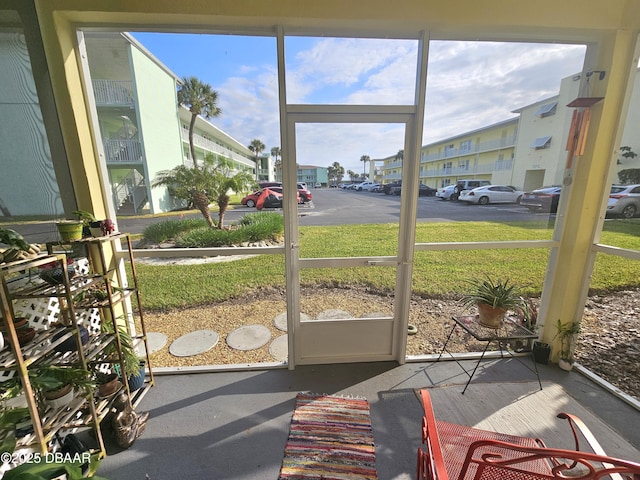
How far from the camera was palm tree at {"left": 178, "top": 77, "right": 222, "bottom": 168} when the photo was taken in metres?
1.98

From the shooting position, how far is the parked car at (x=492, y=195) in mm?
2293

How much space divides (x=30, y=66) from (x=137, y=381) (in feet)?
7.52

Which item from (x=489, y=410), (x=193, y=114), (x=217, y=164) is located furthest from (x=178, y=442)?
(x=193, y=114)

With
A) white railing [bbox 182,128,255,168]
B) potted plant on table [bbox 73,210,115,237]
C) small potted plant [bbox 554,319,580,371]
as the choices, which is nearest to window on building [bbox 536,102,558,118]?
small potted plant [bbox 554,319,580,371]

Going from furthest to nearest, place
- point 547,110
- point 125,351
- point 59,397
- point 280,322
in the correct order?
point 280,322
point 547,110
point 125,351
point 59,397

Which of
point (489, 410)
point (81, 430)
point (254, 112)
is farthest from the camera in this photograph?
point (254, 112)

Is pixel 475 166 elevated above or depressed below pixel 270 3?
below

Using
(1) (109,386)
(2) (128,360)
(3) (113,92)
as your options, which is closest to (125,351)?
(2) (128,360)

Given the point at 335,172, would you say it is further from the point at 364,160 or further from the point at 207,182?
the point at 207,182

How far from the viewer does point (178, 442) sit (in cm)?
166

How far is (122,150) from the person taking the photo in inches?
80.6

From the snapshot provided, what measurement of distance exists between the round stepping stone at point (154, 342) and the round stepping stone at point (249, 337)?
2.07 feet

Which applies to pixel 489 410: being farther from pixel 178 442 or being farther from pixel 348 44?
pixel 348 44

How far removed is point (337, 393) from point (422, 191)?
70.6 inches
